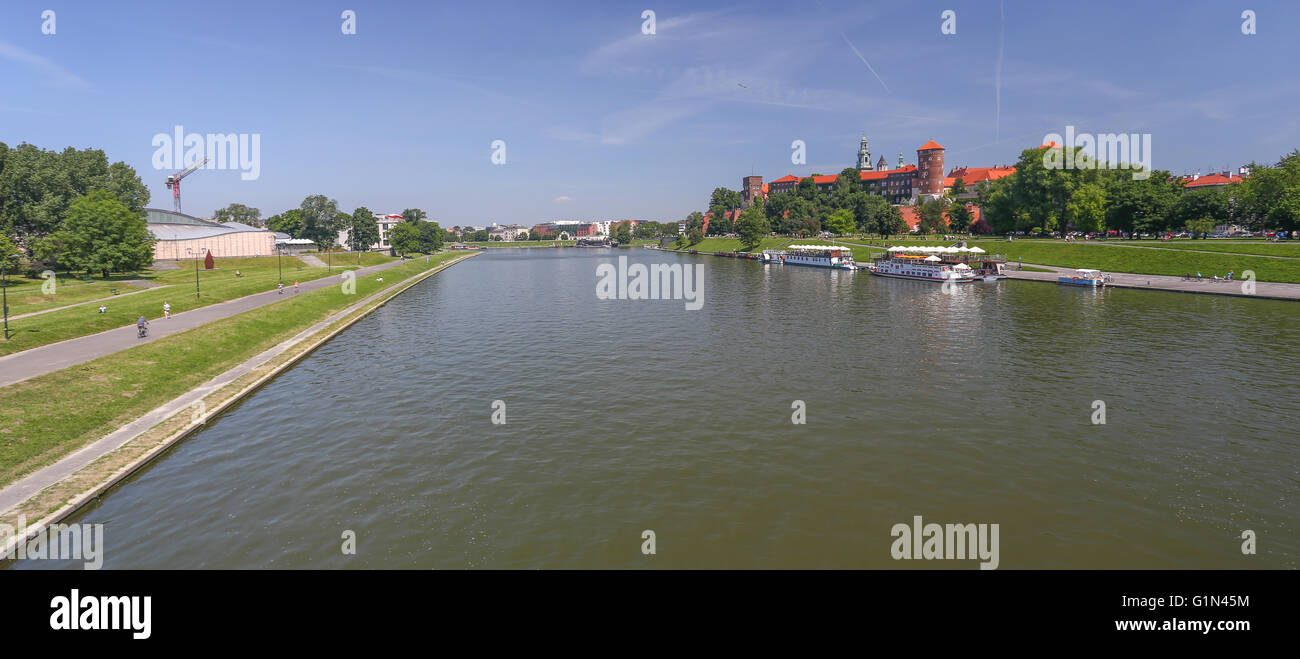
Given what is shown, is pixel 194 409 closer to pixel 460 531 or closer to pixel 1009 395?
pixel 460 531

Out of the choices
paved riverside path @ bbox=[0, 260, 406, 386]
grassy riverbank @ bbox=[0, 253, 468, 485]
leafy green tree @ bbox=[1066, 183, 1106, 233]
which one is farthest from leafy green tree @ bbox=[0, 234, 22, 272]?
leafy green tree @ bbox=[1066, 183, 1106, 233]

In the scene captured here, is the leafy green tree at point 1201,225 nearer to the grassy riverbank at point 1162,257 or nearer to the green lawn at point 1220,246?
the green lawn at point 1220,246

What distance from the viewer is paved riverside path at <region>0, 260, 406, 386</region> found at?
1050 inches

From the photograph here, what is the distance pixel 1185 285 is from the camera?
6469 centimetres

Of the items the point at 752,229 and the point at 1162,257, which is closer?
the point at 1162,257

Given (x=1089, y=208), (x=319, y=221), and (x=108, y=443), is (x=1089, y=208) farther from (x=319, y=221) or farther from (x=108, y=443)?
(x=319, y=221)

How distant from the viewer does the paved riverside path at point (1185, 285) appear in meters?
56.8

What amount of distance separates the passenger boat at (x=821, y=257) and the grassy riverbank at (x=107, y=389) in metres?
97.2

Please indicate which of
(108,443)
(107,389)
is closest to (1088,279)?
(108,443)

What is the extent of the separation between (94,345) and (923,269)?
9289 cm

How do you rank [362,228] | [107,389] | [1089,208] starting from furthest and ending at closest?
[362,228], [1089,208], [107,389]

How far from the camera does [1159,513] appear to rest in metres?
16.0
